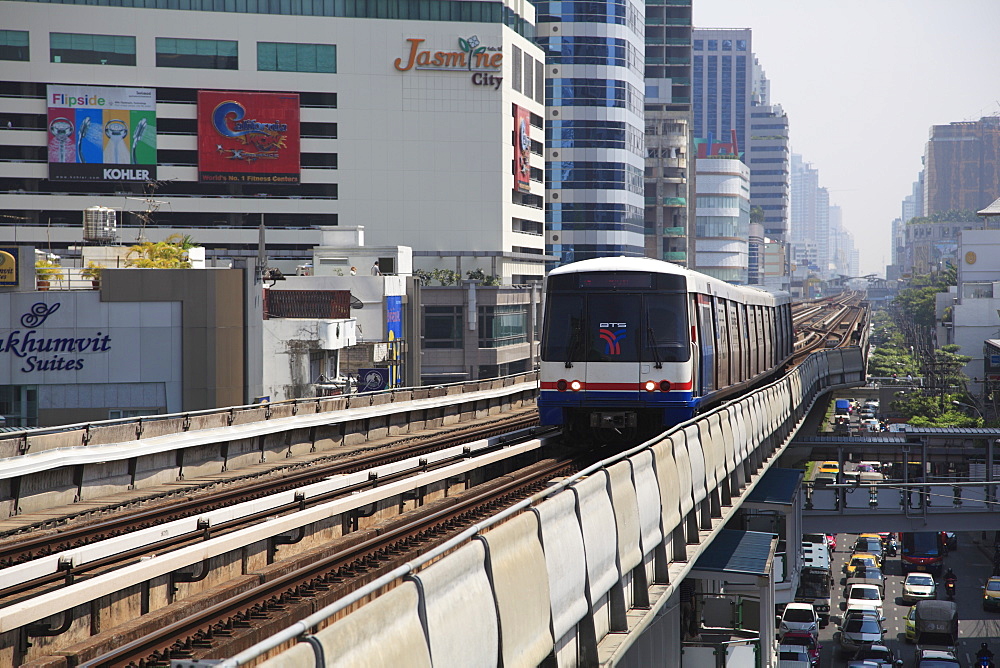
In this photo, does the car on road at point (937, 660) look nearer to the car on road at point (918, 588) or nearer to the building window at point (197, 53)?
the car on road at point (918, 588)

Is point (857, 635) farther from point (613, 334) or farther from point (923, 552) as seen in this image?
point (613, 334)

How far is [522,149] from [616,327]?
229 feet

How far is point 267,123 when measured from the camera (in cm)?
7788

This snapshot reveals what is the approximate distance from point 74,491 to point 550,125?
90.7m

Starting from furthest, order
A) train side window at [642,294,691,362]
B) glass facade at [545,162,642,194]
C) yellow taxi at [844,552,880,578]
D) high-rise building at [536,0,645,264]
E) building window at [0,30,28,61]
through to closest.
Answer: glass facade at [545,162,642,194] < high-rise building at [536,0,645,264] < building window at [0,30,28,61] < yellow taxi at [844,552,880,578] < train side window at [642,294,691,362]

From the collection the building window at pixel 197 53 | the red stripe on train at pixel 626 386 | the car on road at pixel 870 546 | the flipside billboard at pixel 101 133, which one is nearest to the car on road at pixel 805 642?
the red stripe on train at pixel 626 386

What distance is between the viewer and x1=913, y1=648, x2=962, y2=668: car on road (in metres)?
34.3

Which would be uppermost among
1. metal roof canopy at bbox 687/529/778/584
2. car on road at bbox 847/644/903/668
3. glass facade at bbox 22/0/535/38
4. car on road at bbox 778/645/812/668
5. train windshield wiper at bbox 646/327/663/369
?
glass facade at bbox 22/0/535/38

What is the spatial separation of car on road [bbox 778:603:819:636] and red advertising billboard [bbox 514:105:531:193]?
50.7 meters

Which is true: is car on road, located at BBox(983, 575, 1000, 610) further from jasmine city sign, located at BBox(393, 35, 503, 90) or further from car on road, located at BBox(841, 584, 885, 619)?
jasmine city sign, located at BBox(393, 35, 503, 90)

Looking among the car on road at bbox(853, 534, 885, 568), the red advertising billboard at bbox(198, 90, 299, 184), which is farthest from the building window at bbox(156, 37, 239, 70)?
the car on road at bbox(853, 534, 885, 568)

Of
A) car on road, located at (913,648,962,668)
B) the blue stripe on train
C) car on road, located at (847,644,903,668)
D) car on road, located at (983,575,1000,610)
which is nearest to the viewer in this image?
the blue stripe on train

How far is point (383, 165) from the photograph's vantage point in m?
81.7

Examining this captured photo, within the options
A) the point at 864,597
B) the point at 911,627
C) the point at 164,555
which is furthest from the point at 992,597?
the point at 164,555
